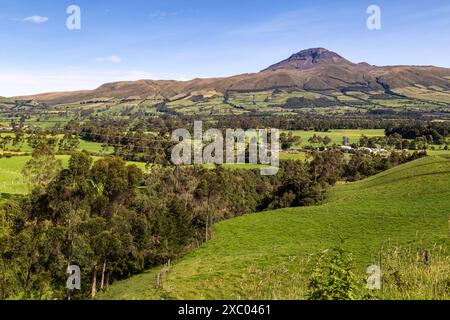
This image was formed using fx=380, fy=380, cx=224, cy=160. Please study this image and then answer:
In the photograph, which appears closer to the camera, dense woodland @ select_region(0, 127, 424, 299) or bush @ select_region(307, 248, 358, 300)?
bush @ select_region(307, 248, 358, 300)

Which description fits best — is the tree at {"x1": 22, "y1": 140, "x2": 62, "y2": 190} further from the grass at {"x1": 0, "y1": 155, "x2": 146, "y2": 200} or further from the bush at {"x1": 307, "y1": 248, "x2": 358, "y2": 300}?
the bush at {"x1": 307, "y1": 248, "x2": 358, "y2": 300}

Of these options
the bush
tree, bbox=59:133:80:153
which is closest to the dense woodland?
the bush

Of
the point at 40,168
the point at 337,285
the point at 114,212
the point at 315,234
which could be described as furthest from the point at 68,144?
the point at 337,285

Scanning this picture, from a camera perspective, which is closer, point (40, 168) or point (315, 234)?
point (315, 234)

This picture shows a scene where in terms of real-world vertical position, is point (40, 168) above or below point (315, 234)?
above

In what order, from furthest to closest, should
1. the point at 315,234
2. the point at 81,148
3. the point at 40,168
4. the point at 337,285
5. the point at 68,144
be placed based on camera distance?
1. the point at 81,148
2. the point at 68,144
3. the point at 40,168
4. the point at 315,234
5. the point at 337,285

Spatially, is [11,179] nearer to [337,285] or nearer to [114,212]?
[114,212]

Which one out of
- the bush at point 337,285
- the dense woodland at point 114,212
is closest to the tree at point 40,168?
the dense woodland at point 114,212

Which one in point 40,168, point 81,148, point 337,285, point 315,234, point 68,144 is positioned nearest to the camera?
point 337,285

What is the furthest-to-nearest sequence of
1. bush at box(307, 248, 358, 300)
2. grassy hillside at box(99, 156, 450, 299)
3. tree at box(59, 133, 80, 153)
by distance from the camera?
1. tree at box(59, 133, 80, 153)
2. grassy hillside at box(99, 156, 450, 299)
3. bush at box(307, 248, 358, 300)

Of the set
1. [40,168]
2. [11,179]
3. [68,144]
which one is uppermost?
[68,144]
